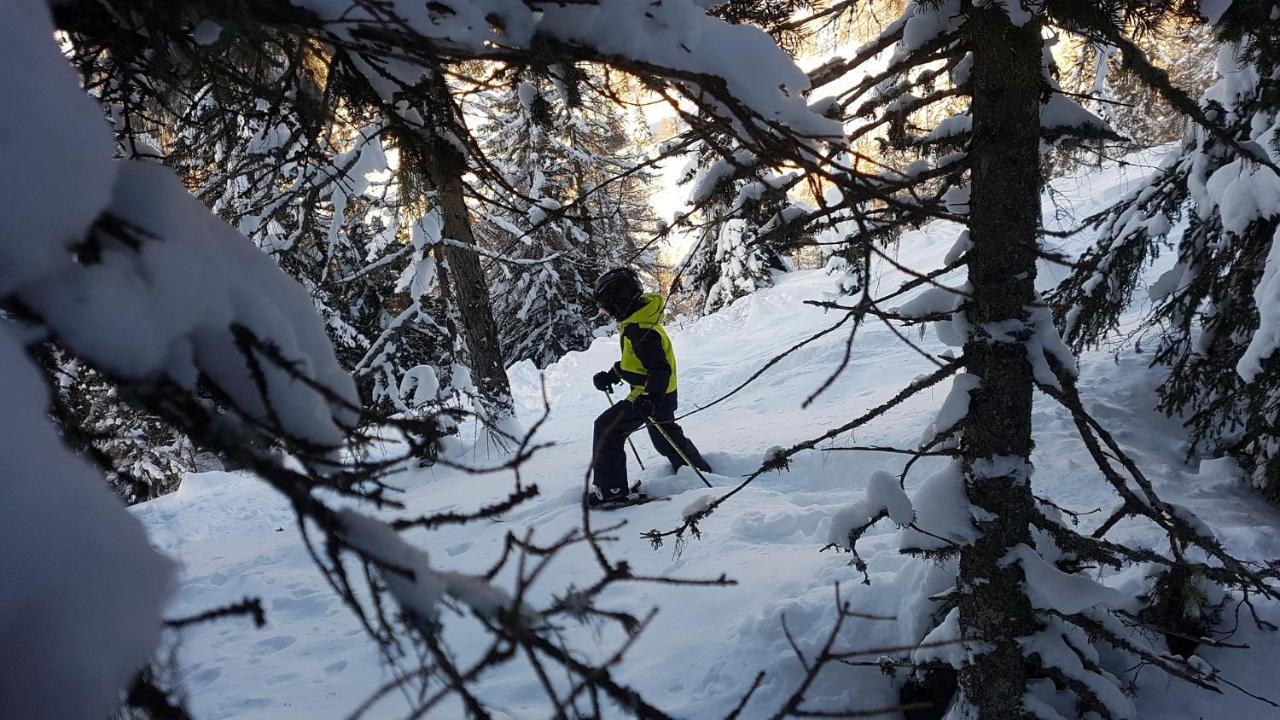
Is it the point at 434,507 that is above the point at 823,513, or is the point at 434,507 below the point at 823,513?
above

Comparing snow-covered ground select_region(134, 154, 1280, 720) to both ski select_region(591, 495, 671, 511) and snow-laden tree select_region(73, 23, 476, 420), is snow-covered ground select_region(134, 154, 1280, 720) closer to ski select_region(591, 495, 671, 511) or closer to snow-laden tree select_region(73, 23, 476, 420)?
ski select_region(591, 495, 671, 511)

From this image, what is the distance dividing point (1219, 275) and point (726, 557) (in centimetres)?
527

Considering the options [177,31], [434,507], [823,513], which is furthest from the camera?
[434,507]

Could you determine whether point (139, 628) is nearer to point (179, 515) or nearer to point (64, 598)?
point (64, 598)

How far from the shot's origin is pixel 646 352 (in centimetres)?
630

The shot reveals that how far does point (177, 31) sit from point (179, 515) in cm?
906

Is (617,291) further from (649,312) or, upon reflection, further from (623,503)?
(623,503)

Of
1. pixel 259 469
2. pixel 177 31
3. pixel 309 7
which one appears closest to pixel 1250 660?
pixel 259 469

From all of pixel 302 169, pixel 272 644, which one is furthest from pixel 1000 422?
pixel 302 169

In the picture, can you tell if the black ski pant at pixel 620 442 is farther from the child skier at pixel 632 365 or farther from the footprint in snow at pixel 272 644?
the footprint in snow at pixel 272 644

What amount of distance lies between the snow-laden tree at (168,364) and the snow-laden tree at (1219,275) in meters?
5.11

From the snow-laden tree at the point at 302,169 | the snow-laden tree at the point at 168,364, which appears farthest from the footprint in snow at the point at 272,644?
the snow-laden tree at the point at 168,364

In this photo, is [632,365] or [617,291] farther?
[632,365]

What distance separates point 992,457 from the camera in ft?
9.91
